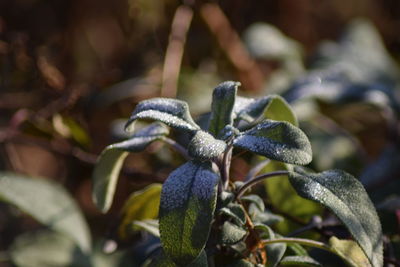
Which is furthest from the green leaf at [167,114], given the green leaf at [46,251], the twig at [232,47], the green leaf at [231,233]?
the twig at [232,47]

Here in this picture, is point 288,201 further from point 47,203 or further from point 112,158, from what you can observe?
point 47,203

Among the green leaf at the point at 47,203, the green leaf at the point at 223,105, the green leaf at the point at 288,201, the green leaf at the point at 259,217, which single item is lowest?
the green leaf at the point at 47,203

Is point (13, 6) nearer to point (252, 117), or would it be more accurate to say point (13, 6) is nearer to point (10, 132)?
point (10, 132)

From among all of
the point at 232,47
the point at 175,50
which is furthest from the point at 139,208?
the point at 232,47

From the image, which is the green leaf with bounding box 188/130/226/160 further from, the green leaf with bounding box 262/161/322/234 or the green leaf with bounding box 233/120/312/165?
the green leaf with bounding box 262/161/322/234

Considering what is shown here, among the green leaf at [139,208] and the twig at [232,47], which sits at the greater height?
the green leaf at [139,208]

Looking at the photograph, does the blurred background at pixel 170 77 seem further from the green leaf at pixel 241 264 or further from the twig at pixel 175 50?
the green leaf at pixel 241 264
